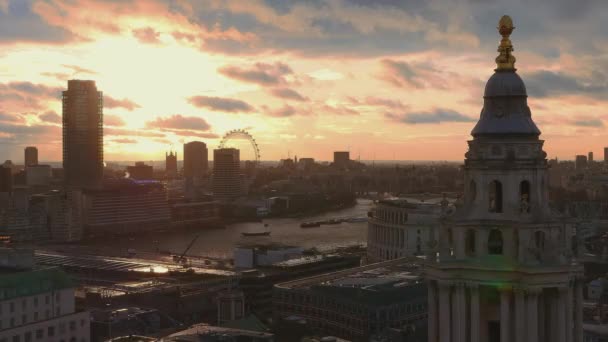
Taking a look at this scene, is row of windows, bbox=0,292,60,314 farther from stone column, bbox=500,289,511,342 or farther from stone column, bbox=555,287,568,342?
stone column, bbox=555,287,568,342

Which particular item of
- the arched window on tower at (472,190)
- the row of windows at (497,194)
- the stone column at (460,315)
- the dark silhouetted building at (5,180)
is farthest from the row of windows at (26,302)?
the dark silhouetted building at (5,180)

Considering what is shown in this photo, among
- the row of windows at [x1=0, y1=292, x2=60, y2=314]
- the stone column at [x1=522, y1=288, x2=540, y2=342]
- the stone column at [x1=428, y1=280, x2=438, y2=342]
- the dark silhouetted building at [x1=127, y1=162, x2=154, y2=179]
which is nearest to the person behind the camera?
the stone column at [x1=522, y1=288, x2=540, y2=342]

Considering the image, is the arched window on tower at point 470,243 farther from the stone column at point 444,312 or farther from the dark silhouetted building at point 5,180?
the dark silhouetted building at point 5,180

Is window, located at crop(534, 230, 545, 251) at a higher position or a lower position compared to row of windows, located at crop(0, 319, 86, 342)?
higher

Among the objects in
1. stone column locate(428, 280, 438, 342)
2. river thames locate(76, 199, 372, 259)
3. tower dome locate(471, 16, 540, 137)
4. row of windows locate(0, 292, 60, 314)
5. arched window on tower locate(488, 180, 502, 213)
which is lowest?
river thames locate(76, 199, 372, 259)

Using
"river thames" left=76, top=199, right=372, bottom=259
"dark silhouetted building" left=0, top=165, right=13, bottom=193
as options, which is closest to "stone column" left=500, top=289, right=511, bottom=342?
"river thames" left=76, top=199, right=372, bottom=259

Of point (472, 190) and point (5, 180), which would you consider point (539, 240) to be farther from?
point (5, 180)

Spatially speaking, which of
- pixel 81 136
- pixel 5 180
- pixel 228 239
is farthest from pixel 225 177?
pixel 228 239
